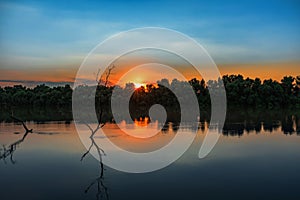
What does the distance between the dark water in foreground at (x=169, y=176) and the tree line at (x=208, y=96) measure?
3349 cm

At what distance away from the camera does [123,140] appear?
43.8 feet

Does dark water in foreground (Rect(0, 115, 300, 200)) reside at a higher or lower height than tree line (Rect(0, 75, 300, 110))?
lower

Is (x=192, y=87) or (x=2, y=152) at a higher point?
(x=192, y=87)

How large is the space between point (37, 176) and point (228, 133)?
377 inches

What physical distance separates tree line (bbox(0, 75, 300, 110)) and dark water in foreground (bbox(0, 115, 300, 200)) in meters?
33.5

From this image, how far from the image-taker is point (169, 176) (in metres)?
7.75

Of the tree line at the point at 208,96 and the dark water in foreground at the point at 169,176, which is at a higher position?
the tree line at the point at 208,96

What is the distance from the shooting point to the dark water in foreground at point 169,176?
6543 millimetres

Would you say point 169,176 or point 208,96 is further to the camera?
point 208,96

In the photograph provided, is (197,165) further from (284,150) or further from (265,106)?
(265,106)

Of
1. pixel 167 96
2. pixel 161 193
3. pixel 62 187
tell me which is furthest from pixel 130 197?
pixel 167 96

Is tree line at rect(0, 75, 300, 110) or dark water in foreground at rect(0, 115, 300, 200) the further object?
tree line at rect(0, 75, 300, 110)

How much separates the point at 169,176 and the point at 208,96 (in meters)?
41.1

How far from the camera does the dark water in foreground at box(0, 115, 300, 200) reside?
654cm
